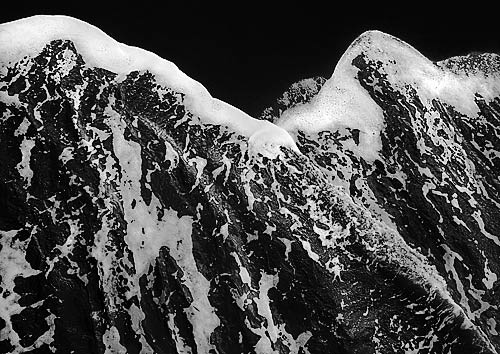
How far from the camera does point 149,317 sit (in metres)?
51.6

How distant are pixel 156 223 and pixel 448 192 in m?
40.8

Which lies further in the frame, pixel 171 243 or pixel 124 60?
pixel 124 60

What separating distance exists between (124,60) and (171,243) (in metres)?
22.8

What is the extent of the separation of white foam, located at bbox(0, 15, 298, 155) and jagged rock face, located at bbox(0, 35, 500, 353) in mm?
1127

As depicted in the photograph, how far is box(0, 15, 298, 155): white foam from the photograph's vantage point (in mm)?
58741

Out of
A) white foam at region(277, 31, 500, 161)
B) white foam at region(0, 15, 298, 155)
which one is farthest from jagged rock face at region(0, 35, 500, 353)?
white foam at region(277, 31, 500, 161)

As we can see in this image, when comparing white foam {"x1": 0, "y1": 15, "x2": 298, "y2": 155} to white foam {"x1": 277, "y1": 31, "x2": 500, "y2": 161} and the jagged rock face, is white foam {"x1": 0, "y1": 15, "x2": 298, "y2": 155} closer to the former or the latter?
the jagged rock face

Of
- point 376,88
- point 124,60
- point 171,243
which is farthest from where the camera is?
point 376,88

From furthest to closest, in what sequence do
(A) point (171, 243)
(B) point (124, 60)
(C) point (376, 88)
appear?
(C) point (376, 88) → (B) point (124, 60) → (A) point (171, 243)

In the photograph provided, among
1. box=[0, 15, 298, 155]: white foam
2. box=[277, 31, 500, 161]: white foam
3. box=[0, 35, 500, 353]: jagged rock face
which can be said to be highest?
box=[277, 31, 500, 161]: white foam

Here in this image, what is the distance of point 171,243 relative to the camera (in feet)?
178

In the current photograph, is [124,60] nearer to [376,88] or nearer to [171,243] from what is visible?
[171,243]

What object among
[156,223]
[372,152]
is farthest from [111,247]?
[372,152]

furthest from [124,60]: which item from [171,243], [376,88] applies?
[376,88]
